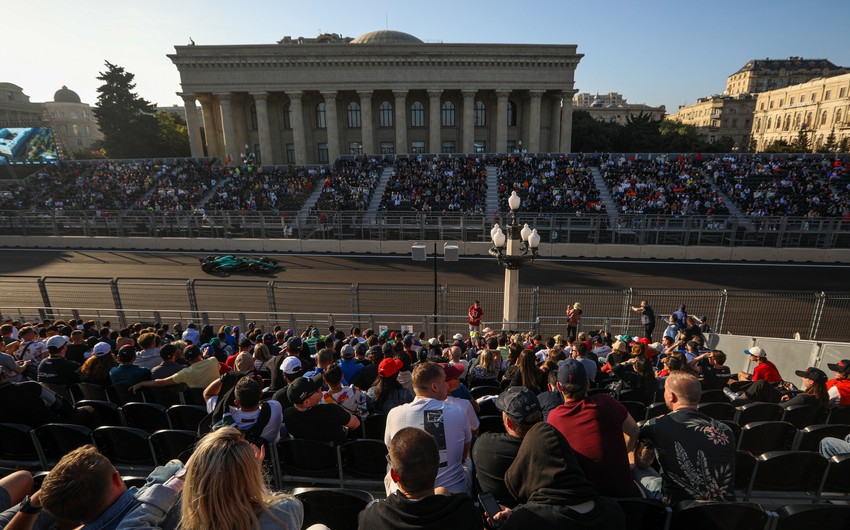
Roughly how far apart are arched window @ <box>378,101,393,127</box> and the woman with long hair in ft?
169

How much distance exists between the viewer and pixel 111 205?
35.4m

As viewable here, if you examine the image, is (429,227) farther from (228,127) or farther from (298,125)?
(228,127)

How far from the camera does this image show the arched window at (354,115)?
49719 millimetres

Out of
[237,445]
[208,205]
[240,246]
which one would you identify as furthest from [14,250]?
[237,445]

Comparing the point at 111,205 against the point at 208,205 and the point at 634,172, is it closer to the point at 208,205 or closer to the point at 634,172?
the point at 208,205

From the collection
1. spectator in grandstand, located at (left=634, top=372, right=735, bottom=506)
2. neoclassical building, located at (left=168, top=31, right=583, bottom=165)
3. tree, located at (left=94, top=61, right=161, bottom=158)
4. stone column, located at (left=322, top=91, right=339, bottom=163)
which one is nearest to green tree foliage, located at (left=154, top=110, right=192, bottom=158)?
tree, located at (left=94, top=61, right=161, bottom=158)

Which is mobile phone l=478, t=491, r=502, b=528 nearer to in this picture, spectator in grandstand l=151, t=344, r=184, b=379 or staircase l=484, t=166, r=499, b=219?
spectator in grandstand l=151, t=344, r=184, b=379

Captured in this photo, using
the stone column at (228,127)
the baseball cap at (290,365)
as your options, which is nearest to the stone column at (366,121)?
the stone column at (228,127)

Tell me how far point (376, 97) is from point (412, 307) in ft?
130

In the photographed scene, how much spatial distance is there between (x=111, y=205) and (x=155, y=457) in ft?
129

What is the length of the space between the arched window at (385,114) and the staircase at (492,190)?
17678 mm

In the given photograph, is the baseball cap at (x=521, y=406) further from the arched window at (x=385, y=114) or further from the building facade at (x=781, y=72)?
the building facade at (x=781, y=72)

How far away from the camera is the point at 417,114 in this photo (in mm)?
50219

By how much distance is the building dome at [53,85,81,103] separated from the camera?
111375 millimetres
